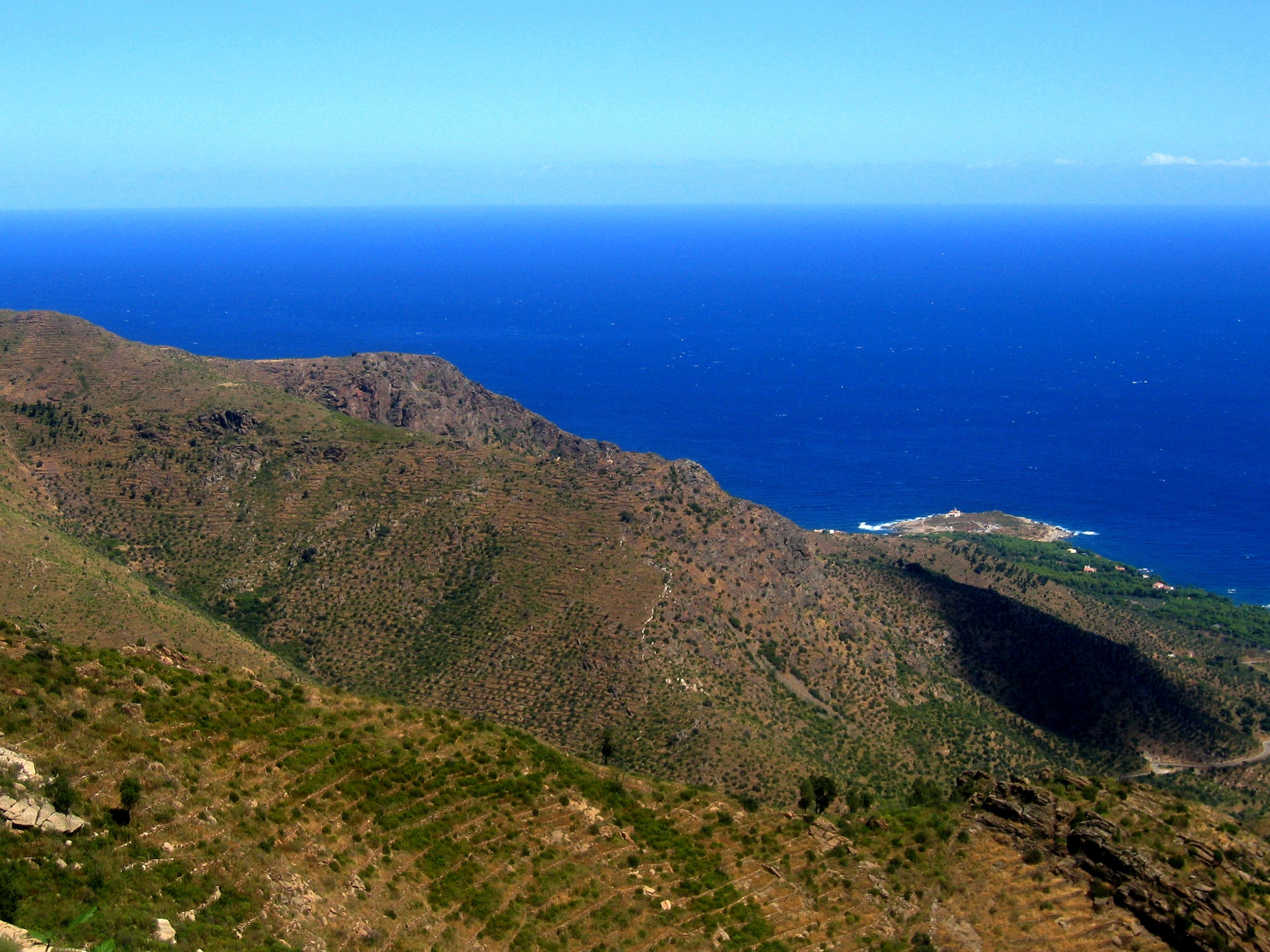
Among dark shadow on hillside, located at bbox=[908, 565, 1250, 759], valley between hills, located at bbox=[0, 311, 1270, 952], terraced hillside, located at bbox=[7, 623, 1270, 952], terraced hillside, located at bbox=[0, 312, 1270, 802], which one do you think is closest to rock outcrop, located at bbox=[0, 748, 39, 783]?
terraced hillside, located at bbox=[7, 623, 1270, 952]

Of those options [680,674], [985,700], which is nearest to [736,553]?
[680,674]

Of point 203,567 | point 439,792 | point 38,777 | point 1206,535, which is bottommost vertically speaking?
point 1206,535

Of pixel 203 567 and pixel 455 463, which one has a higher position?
pixel 455 463

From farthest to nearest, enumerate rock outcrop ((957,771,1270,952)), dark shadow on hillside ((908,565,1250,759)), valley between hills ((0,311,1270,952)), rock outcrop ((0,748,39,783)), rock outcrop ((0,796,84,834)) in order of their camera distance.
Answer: dark shadow on hillside ((908,565,1250,759)) → rock outcrop ((957,771,1270,952)) → valley between hills ((0,311,1270,952)) → rock outcrop ((0,748,39,783)) → rock outcrop ((0,796,84,834))

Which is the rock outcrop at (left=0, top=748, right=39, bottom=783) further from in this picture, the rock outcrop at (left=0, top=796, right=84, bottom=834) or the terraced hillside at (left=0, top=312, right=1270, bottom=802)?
the terraced hillside at (left=0, top=312, right=1270, bottom=802)

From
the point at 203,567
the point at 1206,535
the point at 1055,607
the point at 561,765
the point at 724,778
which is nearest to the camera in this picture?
the point at 561,765

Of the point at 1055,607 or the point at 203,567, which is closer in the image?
the point at 203,567

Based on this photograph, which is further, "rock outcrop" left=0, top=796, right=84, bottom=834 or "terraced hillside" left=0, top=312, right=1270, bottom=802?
"terraced hillside" left=0, top=312, right=1270, bottom=802

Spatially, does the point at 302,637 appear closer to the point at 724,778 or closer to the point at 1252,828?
the point at 724,778
